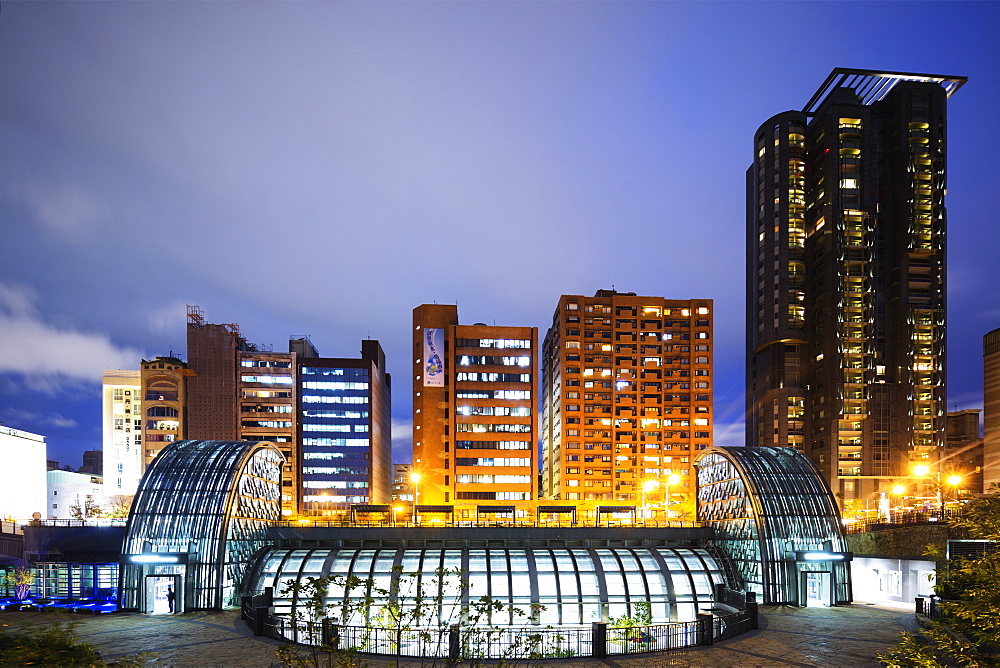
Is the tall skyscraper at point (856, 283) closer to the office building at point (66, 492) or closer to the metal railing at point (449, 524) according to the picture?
the metal railing at point (449, 524)

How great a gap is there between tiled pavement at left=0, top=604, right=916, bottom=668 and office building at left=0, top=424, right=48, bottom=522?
123923 mm

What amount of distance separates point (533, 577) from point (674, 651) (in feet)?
41.8

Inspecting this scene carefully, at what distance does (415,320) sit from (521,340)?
21021 millimetres

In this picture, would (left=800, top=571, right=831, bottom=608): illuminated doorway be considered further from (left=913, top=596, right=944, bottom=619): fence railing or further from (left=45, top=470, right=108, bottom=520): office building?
(left=45, top=470, right=108, bottom=520): office building

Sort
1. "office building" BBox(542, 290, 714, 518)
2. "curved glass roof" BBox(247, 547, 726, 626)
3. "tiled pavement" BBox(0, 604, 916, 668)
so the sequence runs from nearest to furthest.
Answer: "tiled pavement" BBox(0, 604, 916, 668), "curved glass roof" BBox(247, 547, 726, 626), "office building" BBox(542, 290, 714, 518)

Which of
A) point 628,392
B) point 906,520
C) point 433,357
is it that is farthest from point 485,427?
point 906,520

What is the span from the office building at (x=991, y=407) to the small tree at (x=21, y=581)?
11394 cm

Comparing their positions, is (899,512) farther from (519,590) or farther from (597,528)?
(519,590)

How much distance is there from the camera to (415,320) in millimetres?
133625

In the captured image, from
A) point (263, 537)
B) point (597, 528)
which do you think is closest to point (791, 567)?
point (597, 528)

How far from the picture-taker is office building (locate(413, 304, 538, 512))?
126m

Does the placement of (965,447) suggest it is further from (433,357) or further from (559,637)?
(559,637)

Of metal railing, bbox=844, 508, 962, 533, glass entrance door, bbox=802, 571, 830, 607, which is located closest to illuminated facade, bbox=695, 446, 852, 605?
glass entrance door, bbox=802, 571, 830, 607

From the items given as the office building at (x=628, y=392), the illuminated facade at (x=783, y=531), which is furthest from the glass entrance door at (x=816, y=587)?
the office building at (x=628, y=392)
